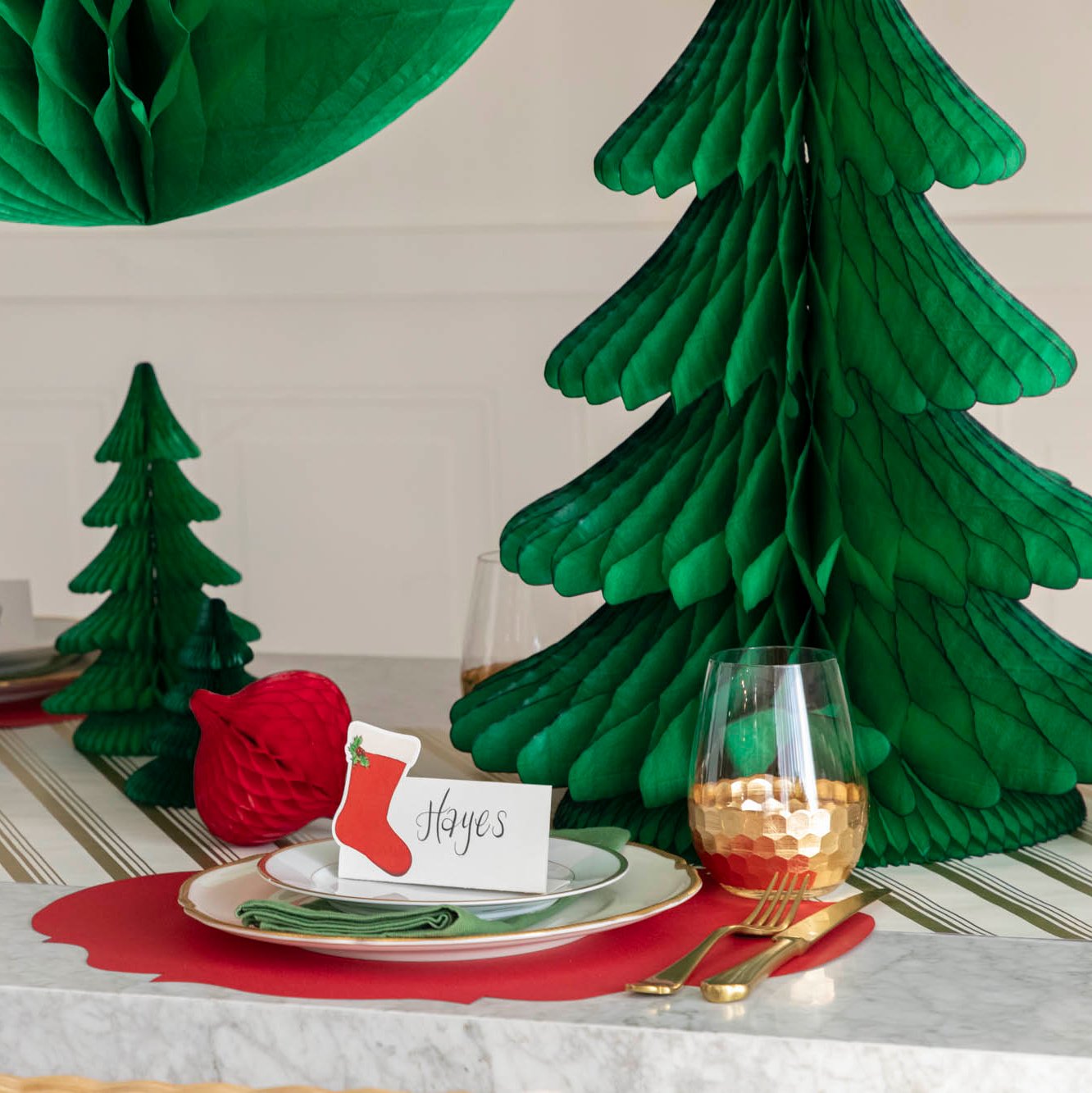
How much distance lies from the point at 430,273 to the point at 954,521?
198cm

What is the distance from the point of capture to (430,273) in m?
2.74

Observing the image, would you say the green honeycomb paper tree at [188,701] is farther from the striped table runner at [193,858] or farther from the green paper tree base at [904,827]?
the green paper tree base at [904,827]

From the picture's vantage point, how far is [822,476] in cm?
88

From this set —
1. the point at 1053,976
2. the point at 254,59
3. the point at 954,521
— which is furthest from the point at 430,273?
the point at 1053,976

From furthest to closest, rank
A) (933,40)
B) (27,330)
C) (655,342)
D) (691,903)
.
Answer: (27,330) → (933,40) → (655,342) → (691,903)

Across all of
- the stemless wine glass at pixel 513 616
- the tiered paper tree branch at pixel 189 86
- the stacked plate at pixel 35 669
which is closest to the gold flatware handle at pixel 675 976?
the stemless wine glass at pixel 513 616

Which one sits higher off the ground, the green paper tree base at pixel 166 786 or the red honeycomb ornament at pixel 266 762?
the red honeycomb ornament at pixel 266 762

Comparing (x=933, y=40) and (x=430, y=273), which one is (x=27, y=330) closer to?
(x=430, y=273)

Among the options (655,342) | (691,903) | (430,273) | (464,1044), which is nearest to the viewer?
(464,1044)

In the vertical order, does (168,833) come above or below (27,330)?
below

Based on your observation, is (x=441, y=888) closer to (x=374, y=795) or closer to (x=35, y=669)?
(x=374, y=795)

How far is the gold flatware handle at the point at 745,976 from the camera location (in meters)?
0.63

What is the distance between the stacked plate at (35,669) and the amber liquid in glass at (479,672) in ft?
1.32

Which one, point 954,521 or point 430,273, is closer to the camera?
point 954,521
